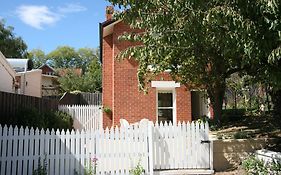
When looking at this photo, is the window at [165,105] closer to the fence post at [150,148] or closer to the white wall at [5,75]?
the white wall at [5,75]

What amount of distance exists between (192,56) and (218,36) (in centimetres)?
443

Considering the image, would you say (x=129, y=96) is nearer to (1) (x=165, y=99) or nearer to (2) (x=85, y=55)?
(1) (x=165, y=99)

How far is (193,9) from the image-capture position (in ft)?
22.6

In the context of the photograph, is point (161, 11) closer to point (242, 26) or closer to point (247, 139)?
point (242, 26)

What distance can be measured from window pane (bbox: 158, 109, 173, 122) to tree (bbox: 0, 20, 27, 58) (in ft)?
109

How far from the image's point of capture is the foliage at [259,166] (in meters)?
8.24

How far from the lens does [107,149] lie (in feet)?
30.2

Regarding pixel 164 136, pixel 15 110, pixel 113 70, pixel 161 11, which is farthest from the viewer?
pixel 113 70

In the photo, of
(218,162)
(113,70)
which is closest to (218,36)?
(218,162)

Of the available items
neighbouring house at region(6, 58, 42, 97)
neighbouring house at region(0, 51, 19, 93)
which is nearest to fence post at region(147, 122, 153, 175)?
neighbouring house at region(0, 51, 19, 93)

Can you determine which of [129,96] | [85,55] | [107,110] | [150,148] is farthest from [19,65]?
[85,55]

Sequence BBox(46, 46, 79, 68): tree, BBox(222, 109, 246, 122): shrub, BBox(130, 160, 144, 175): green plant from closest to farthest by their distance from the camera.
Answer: BBox(130, 160, 144, 175): green plant < BBox(222, 109, 246, 122): shrub < BBox(46, 46, 79, 68): tree

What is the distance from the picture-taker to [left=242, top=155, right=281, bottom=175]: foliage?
8242mm

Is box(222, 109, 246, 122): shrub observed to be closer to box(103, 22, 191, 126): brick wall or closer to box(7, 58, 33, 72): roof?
box(103, 22, 191, 126): brick wall
